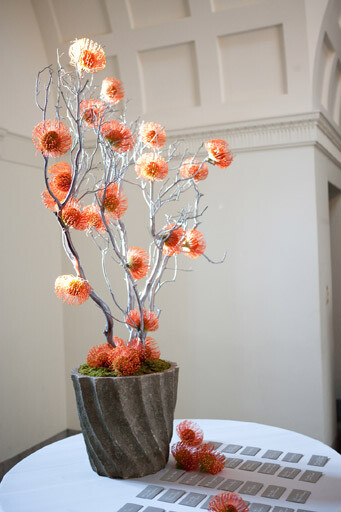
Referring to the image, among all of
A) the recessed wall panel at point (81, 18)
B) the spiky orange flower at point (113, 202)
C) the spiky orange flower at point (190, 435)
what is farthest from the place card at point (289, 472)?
the recessed wall panel at point (81, 18)

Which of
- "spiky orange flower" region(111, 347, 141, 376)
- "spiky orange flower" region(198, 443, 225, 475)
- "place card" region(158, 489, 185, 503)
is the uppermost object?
"spiky orange flower" region(111, 347, 141, 376)

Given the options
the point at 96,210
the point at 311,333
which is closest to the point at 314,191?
the point at 311,333

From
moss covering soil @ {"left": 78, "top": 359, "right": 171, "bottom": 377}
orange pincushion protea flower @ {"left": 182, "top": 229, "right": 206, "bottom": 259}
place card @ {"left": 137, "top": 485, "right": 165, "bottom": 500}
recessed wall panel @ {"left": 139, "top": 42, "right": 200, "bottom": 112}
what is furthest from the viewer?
recessed wall panel @ {"left": 139, "top": 42, "right": 200, "bottom": 112}

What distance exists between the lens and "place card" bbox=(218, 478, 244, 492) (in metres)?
1.94

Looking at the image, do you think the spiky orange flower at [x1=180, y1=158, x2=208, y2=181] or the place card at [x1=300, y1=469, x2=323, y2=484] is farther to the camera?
the spiky orange flower at [x1=180, y1=158, x2=208, y2=181]

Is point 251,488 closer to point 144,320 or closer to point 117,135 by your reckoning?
point 144,320

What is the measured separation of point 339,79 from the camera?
5430 mm

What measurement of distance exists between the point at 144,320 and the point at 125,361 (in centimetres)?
22

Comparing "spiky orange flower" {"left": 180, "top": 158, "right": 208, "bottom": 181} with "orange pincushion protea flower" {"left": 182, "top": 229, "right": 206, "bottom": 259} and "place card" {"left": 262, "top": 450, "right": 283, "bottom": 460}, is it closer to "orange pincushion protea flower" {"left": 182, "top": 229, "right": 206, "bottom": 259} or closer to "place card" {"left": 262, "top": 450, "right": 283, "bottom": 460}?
"orange pincushion protea flower" {"left": 182, "top": 229, "right": 206, "bottom": 259}

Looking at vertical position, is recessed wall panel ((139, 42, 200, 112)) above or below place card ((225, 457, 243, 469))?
above

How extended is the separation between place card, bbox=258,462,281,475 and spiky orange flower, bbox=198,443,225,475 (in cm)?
14

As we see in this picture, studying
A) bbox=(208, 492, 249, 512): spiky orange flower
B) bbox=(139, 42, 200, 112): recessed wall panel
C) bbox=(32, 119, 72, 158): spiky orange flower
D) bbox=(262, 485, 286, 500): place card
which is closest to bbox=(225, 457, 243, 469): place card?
bbox=(262, 485, 286, 500): place card

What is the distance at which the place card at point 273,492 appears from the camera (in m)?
1.86

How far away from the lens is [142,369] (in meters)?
2.04
